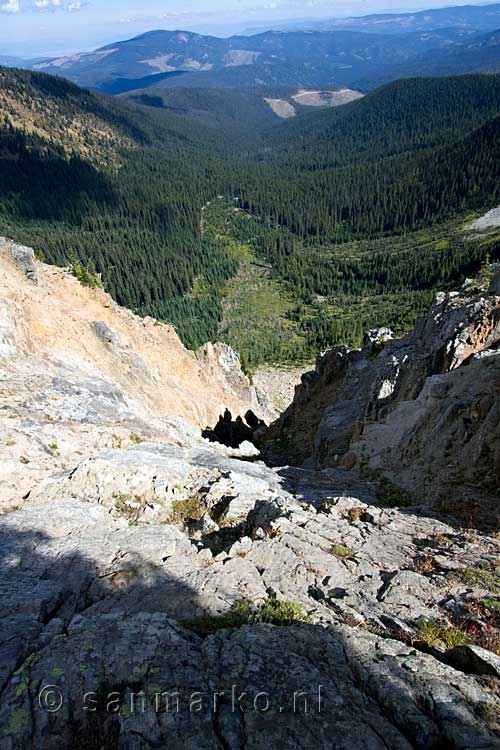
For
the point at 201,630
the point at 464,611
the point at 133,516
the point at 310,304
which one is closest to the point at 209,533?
the point at 133,516

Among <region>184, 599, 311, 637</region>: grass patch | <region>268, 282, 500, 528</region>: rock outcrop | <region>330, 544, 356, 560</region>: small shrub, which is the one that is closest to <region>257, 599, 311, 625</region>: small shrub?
<region>184, 599, 311, 637</region>: grass patch

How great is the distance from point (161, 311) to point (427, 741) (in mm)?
132080

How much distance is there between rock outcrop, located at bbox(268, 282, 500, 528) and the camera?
705 inches

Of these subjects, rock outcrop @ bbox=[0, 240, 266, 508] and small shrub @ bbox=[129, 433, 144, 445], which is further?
small shrub @ bbox=[129, 433, 144, 445]

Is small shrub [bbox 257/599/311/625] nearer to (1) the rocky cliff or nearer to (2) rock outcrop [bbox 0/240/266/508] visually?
(1) the rocky cliff

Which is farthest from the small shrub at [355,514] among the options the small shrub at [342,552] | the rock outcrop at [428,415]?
the rock outcrop at [428,415]

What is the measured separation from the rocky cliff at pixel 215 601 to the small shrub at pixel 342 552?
63mm

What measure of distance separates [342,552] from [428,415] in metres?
11.8

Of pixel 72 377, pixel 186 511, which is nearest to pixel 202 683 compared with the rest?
pixel 186 511

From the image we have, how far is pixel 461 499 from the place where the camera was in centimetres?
1703

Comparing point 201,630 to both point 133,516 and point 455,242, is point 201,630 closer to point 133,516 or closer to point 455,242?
point 133,516

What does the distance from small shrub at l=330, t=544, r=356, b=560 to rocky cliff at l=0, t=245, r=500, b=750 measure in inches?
2.5

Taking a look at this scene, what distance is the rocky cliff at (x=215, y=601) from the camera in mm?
6875

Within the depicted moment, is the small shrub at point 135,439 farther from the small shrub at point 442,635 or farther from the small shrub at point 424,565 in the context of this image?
the small shrub at point 442,635
